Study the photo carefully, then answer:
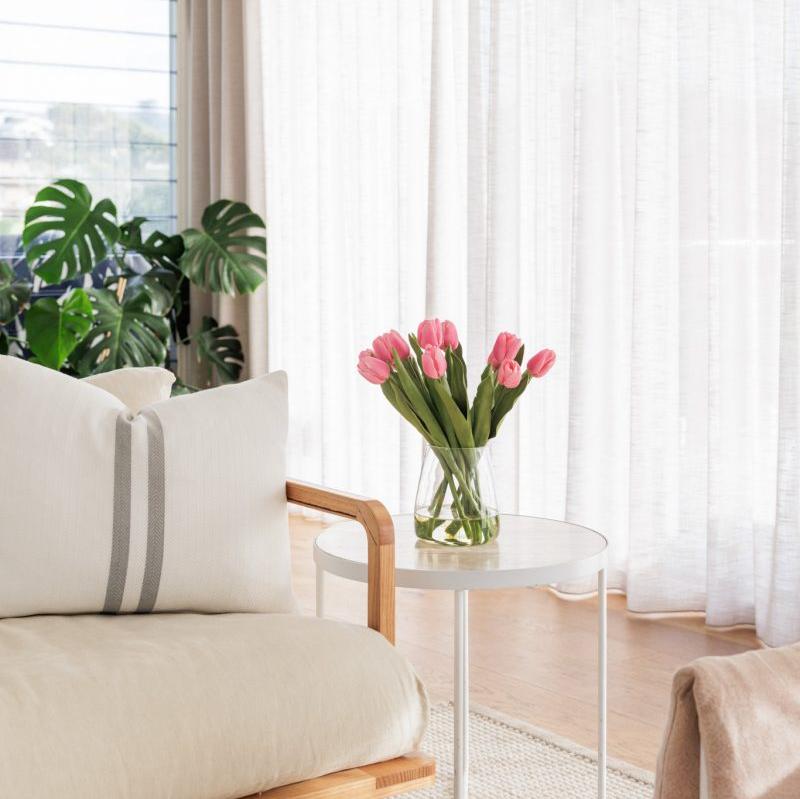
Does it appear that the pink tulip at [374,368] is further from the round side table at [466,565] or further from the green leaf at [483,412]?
the round side table at [466,565]

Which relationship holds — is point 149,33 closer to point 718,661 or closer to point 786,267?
point 786,267

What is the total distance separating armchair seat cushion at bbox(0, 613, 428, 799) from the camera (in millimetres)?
1553

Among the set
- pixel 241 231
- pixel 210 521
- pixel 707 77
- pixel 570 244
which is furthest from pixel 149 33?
pixel 210 521

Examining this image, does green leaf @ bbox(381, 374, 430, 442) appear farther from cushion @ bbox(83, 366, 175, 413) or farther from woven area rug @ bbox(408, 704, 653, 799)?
woven area rug @ bbox(408, 704, 653, 799)

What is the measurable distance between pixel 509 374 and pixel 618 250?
68.9 inches

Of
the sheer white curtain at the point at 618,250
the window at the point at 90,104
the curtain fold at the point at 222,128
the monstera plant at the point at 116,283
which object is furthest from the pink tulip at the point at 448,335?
the window at the point at 90,104

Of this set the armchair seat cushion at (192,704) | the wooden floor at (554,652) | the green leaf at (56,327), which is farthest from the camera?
the green leaf at (56,327)

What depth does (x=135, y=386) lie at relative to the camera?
2266 mm

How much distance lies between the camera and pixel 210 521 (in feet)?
6.41

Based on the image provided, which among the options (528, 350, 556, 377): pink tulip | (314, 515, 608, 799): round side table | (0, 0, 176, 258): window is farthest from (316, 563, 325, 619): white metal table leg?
(0, 0, 176, 258): window

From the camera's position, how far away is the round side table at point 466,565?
1.88 metres

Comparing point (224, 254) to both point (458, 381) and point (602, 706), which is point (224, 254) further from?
point (602, 706)

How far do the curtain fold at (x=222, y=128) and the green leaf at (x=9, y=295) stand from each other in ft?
2.67

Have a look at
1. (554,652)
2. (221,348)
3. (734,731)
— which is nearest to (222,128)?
(221,348)
